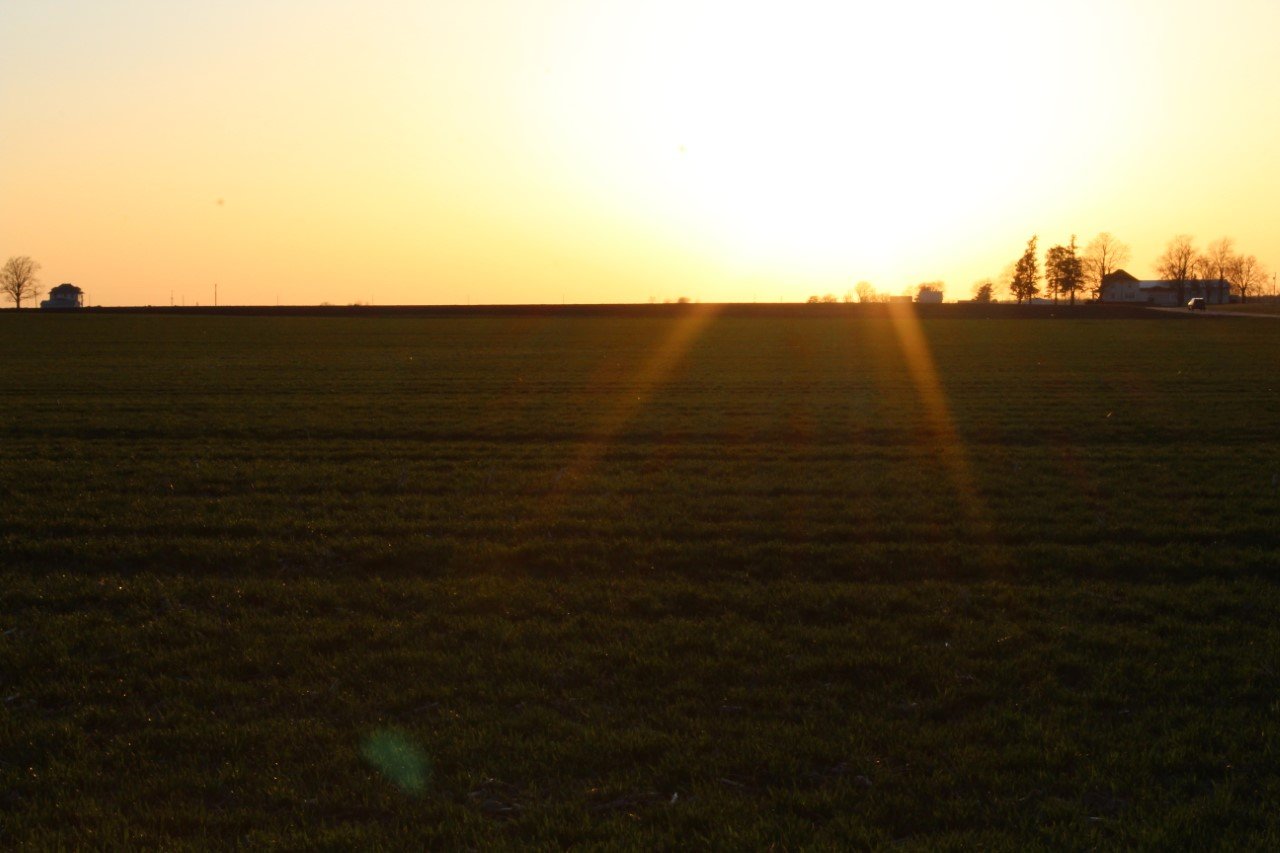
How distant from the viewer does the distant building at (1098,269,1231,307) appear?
17488 cm

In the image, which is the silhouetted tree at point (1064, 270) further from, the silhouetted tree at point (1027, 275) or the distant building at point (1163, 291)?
the distant building at point (1163, 291)

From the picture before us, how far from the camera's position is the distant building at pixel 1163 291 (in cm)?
17488

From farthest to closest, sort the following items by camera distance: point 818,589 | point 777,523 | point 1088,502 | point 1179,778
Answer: point 1088,502 < point 777,523 < point 818,589 < point 1179,778

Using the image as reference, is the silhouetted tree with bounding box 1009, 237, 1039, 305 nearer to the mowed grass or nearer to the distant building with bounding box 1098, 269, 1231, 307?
the distant building with bounding box 1098, 269, 1231, 307

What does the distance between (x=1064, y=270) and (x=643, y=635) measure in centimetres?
14976

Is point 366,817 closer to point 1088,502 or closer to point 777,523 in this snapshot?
point 777,523

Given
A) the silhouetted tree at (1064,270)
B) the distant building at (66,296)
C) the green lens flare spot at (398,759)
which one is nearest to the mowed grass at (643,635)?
the green lens flare spot at (398,759)

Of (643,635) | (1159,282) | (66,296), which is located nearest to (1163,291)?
(1159,282)

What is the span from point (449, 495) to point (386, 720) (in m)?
7.56

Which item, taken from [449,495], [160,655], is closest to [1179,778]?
[160,655]

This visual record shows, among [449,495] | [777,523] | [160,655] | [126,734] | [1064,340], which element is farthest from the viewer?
[1064,340]

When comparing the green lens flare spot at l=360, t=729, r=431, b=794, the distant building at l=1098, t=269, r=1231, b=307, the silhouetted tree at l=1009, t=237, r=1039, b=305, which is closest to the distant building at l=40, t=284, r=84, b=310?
the silhouetted tree at l=1009, t=237, r=1039, b=305

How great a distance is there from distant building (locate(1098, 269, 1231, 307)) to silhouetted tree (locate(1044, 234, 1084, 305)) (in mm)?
28760

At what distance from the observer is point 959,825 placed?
5.54m
